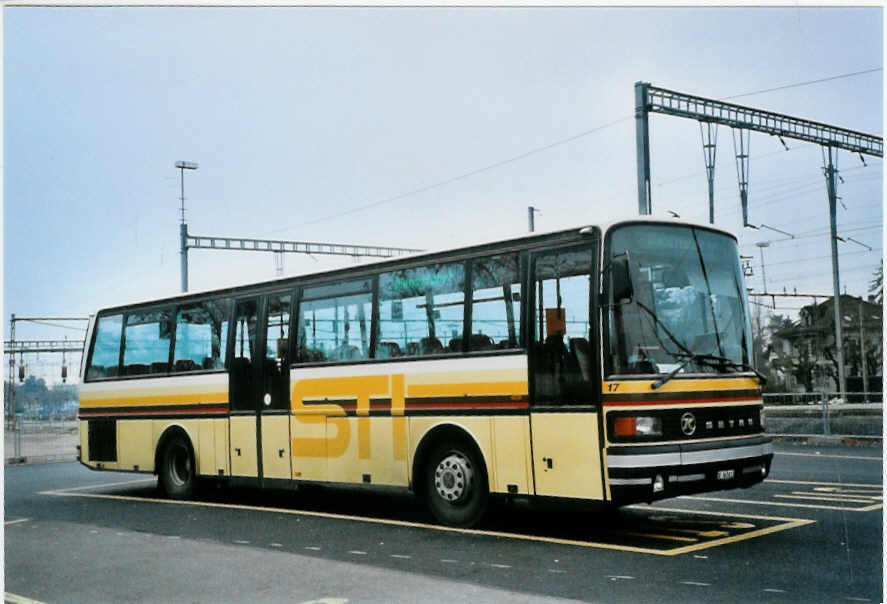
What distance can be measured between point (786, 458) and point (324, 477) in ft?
33.7

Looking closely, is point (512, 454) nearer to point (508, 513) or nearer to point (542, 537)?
point (542, 537)

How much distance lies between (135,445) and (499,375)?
780 cm

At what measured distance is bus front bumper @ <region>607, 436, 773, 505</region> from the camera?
9039 millimetres

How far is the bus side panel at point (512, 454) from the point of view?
10070 mm

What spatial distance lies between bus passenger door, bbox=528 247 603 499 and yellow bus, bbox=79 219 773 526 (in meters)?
0.02

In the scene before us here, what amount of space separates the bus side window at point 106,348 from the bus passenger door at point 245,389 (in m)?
3.14

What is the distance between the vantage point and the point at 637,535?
9914mm

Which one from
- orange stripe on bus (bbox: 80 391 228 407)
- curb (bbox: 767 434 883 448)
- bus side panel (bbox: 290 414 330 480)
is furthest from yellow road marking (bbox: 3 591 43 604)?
curb (bbox: 767 434 883 448)

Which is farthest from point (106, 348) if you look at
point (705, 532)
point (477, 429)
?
point (705, 532)

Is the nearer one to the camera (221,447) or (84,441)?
Answer: (221,447)

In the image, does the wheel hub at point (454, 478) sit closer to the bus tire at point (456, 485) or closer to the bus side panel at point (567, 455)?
the bus tire at point (456, 485)

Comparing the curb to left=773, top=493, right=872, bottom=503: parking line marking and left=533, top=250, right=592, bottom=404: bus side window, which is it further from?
left=533, top=250, right=592, bottom=404: bus side window

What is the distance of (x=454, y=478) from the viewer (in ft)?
35.6

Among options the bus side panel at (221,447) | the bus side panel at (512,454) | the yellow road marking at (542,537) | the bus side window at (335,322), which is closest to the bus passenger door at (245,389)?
the bus side panel at (221,447)
